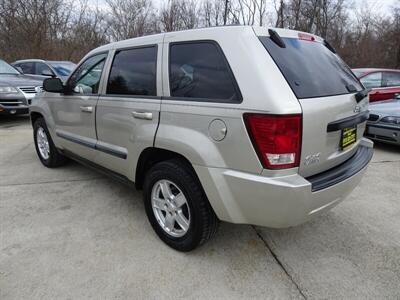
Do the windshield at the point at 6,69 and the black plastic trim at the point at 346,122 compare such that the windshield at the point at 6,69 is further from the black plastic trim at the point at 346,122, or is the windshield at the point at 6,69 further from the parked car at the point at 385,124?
the black plastic trim at the point at 346,122

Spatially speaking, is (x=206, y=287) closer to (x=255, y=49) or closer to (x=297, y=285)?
(x=297, y=285)

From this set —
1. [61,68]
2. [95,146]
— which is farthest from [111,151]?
[61,68]

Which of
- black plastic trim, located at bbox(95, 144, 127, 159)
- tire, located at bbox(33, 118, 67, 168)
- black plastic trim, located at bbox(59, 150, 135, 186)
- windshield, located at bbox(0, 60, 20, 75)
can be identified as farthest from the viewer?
windshield, located at bbox(0, 60, 20, 75)

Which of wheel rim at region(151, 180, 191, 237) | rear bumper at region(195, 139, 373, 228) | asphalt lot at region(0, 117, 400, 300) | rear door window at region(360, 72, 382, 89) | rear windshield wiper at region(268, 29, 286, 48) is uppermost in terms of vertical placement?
rear windshield wiper at region(268, 29, 286, 48)

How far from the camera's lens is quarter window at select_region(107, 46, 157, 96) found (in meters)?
2.74

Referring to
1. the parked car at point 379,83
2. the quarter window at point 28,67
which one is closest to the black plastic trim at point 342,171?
the parked car at point 379,83

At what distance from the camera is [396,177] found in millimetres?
4453

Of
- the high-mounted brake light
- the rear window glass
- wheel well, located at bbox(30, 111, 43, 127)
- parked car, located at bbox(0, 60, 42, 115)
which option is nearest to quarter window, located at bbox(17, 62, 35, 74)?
parked car, located at bbox(0, 60, 42, 115)

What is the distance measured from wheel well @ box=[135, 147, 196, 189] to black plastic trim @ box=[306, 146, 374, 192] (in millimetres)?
942

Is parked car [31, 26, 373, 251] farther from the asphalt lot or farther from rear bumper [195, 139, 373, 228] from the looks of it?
the asphalt lot

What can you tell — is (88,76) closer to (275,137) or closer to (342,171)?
(275,137)

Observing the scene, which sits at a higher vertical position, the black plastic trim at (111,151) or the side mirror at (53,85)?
the side mirror at (53,85)

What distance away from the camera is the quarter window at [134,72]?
2736 mm

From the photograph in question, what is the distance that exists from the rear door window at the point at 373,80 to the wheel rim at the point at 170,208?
286 inches
